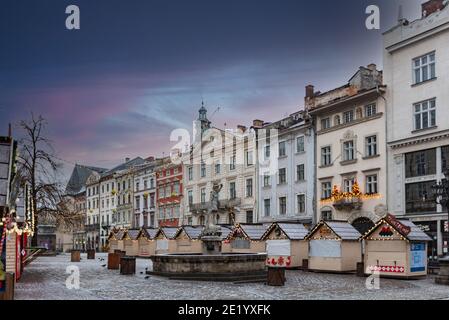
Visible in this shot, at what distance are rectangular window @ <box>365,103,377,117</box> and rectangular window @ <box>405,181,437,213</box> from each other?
5.92 meters

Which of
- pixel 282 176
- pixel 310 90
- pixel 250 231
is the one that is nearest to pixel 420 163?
pixel 250 231

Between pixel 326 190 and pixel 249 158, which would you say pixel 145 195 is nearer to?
pixel 249 158

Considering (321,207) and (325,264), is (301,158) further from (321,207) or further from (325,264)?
(325,264)

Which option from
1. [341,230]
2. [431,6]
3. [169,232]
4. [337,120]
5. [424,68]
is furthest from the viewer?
[169,232]

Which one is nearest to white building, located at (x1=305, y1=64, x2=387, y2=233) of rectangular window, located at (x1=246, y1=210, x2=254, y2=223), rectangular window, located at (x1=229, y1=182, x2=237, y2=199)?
rectangular window, located at (x1=246, y1=210, x2=254, y2=223)

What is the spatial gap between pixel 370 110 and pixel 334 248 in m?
14.6

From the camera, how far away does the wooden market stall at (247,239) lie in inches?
1405

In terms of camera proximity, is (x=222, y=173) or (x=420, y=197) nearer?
(x=420, y=197)

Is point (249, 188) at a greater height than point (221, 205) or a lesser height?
greater

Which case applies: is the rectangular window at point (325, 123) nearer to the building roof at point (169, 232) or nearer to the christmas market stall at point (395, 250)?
the building roof at point (169, 232)

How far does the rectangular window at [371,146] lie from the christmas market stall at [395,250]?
13.4 meters

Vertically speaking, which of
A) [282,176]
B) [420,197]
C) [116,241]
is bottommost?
[116,241]

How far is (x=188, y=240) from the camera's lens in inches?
1747

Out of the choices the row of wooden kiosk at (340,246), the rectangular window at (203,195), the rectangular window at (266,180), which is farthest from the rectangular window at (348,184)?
the rectangular window at (203,195)
